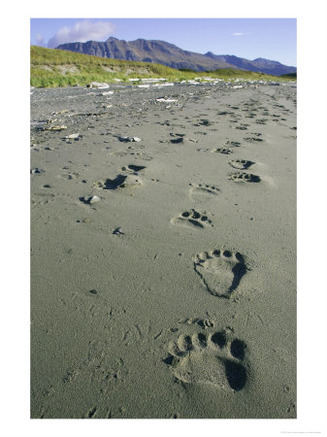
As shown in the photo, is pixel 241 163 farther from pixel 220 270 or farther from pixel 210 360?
pixel 210 360

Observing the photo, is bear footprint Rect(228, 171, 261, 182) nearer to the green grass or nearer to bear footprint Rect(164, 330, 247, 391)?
bear footprint Rect(164, 330, 247, 391)

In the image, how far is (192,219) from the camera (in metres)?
2.36

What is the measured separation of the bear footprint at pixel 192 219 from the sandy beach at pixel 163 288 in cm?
2

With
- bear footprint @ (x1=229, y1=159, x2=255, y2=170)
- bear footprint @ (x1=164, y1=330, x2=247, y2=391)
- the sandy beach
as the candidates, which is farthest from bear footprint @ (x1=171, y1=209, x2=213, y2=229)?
bear footprint @ (x1=229, y1=159, x2=255, y2=170)

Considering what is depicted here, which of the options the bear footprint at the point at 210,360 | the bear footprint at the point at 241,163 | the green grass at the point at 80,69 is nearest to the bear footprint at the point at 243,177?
the bear footprint at the point at 241,163

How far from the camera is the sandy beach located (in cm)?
117

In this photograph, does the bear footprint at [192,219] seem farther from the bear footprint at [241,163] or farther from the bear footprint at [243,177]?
the bear footprint at [241,163]

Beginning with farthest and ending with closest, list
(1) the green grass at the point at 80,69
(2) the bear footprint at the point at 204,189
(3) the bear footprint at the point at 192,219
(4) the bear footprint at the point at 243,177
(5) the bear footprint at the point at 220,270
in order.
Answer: (1) the green grass at the point at 80,69, (4) the bear footprint at the point at 243,177, (2) the bear footprint at the point at 204,189, (3) the bear footprint at the point at 192,219, (5) the bear footprint at the point at 220,270

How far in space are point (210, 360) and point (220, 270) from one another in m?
0.62

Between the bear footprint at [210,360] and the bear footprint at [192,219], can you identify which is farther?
the bear footprint at [192,219]

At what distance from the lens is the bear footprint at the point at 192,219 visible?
2302 mm

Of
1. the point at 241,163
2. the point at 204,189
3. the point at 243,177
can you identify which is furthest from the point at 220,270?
the point at 241,163
